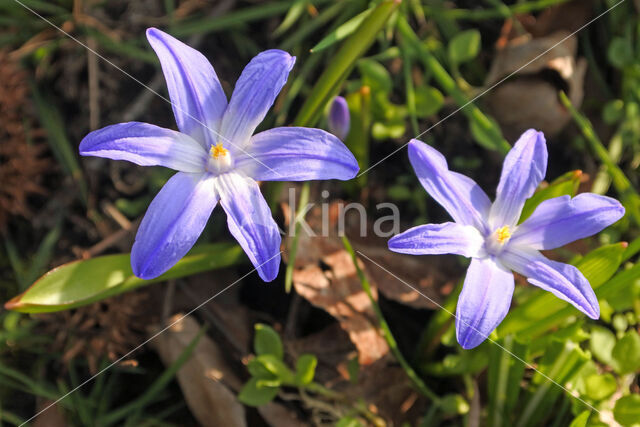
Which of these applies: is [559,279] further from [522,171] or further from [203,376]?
[203,376]

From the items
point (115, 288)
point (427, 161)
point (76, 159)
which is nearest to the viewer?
point (427, 161)

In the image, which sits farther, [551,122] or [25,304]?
[551,122]

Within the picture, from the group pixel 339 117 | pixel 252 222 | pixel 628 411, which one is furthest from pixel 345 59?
pixel 628 411

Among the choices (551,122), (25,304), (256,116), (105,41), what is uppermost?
(105,41)

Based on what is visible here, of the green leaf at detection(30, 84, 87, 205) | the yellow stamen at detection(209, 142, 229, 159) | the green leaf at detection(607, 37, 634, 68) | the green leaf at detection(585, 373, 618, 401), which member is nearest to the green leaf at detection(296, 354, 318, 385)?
the yellow stamen at detection(209, 142, 229, 159)

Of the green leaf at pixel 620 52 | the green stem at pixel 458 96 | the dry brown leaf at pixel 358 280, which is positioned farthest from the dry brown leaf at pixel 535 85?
the dry brown leaf at pixel 358 280

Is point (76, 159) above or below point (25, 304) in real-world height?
above

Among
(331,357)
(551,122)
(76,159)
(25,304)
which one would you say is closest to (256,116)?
(25,304)

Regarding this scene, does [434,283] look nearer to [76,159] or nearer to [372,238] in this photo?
[372,238]
